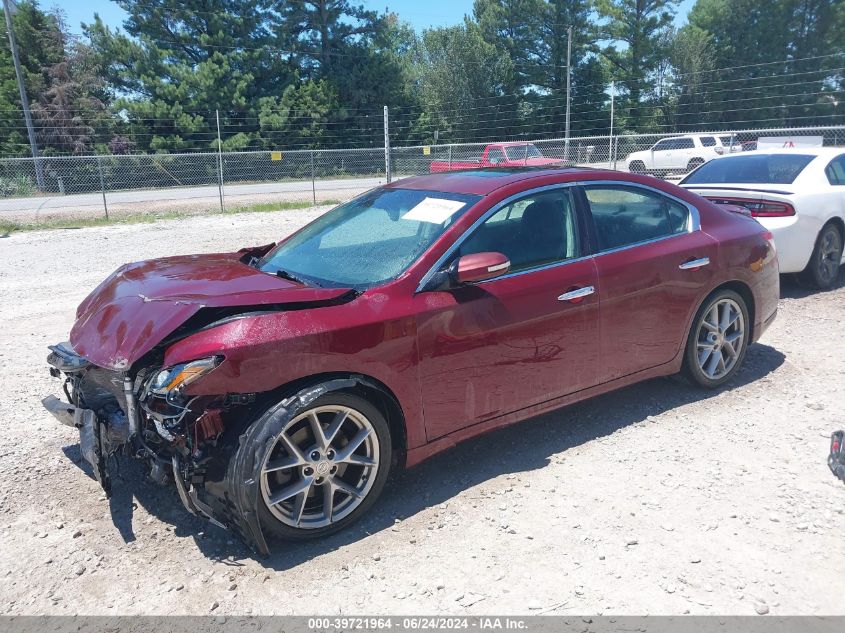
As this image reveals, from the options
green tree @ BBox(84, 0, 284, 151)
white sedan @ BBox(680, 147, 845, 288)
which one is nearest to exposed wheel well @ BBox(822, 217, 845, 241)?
white sedan @ BBox(680, 147, 845, 288)

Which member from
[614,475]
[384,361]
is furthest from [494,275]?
[614,475]

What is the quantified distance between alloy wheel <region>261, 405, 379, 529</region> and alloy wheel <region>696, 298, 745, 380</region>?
264cm

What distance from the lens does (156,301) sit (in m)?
3.23

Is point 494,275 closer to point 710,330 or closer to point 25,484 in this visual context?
point 710,330

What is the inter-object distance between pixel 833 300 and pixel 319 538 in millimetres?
6474

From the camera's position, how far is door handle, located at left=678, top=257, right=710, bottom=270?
442 cm

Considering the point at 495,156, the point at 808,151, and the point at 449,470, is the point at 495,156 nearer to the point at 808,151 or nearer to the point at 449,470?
the point at 808,151

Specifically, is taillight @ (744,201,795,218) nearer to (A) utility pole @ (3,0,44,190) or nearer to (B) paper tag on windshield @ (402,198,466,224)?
(B) paper tag on windshield @ (402,198,466,224)

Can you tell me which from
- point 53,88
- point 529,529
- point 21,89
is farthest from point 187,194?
point 529,529

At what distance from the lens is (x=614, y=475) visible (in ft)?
12.3

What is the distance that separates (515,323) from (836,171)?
19.8 ft

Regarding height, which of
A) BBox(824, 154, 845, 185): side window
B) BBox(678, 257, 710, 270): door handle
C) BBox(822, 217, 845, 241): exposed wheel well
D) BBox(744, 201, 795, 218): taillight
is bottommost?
BBox(822, 217, 845, 241): exposed wheel well

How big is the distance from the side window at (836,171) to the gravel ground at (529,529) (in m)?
3.65

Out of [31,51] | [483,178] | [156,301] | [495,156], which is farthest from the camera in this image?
[31,51]
